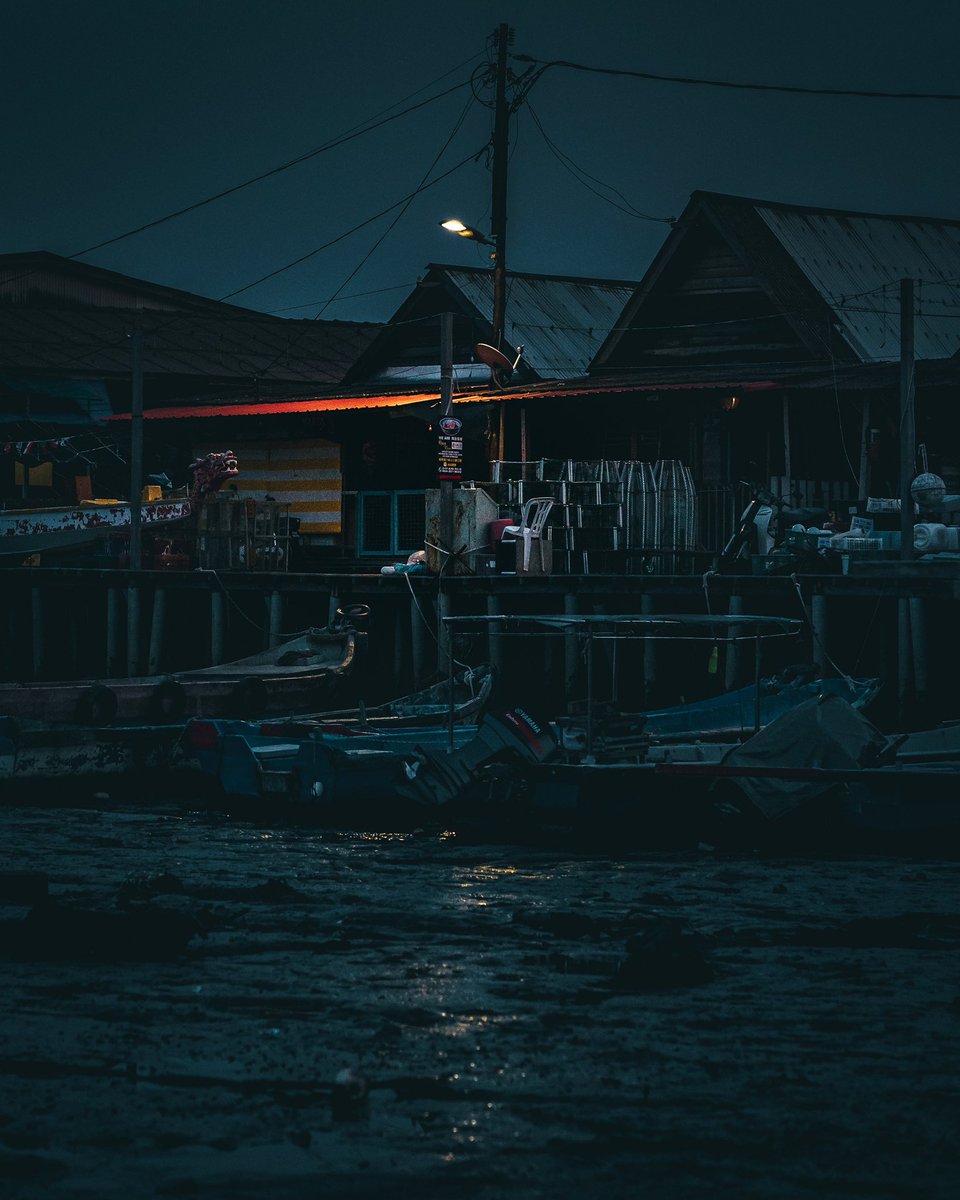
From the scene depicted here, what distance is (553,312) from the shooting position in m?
38.4

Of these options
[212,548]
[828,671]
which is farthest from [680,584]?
[212,548]

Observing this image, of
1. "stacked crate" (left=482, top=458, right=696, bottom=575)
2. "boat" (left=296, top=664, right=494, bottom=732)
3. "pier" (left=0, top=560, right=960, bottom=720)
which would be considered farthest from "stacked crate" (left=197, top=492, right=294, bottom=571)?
"boat" (left=296, top=664, right=494, bottom=732)

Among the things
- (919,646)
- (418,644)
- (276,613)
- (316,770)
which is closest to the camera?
(316,770)

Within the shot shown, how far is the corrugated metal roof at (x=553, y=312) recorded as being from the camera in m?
36.6

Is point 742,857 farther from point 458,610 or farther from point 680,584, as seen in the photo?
point 458,610

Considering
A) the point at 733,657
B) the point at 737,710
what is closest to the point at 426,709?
the point at 737,710

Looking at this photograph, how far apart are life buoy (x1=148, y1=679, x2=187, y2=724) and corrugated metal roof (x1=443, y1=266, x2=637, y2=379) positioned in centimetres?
1496

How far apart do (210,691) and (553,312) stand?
17.9 m

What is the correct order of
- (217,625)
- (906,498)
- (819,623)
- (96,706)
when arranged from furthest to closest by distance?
(217,625) < (906,498) < (819,623) < (96,706)

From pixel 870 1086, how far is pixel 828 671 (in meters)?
14.2

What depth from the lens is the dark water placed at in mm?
8062

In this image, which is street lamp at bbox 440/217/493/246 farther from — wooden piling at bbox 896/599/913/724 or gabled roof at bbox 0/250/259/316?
gabled roof at bbox 0/250/259/316

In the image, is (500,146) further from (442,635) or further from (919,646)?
(919,646)

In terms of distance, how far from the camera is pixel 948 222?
3709 centimetres
